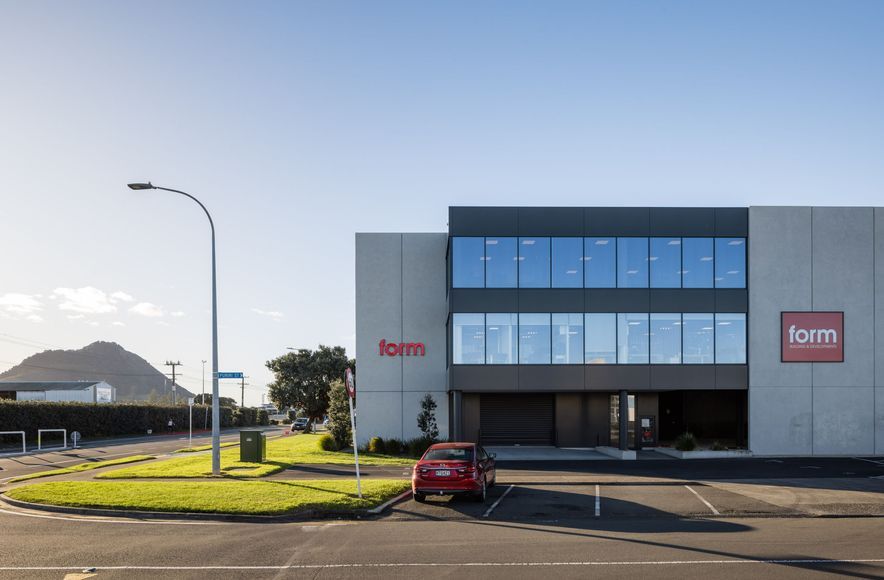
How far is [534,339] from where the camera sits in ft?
116

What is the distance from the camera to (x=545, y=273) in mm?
35500

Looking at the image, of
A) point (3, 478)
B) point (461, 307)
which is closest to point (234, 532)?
point (3, 478)

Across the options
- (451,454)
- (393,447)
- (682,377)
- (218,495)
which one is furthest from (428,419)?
(218,495)

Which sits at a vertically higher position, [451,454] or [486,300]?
[486,300]

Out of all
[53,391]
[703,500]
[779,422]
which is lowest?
[53,391]

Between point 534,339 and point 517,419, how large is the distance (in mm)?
7224

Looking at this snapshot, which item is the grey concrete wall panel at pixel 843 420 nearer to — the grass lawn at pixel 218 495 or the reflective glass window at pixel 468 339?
the reflective glass window at pixel 468 339

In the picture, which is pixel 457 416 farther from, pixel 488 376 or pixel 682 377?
pixel 682 377

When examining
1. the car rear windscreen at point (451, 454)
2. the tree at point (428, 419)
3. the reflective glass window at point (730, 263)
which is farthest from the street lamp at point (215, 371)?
the reflective glass window at point (730, 263)

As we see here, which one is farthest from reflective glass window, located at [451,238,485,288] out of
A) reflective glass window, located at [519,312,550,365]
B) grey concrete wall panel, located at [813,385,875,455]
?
grey concrete wall panel, located at [813,385,875,455]

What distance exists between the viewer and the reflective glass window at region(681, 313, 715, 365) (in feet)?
116

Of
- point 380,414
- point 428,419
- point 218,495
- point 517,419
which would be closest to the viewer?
point 218,495

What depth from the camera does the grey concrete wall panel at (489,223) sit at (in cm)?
3553

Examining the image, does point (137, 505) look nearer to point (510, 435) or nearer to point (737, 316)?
point (510, 435)
